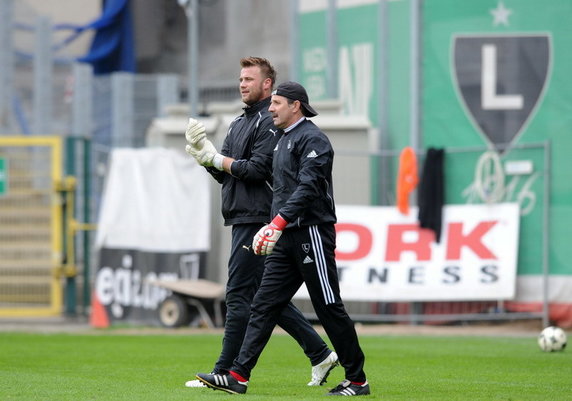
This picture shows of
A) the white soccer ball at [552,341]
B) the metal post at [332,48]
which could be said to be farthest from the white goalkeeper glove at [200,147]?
the metal post at [332,48]

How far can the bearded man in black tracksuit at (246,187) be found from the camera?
29.6ft

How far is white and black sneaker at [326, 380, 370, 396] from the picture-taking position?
27.7 feet

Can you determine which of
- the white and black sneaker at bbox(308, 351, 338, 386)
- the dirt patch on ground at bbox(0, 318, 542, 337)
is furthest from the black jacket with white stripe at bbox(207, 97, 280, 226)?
the dirt patch on ground at bbox(0, 318, 542, 337)

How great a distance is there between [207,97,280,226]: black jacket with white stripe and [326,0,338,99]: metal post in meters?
10.8

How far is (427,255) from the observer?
17438 millimetres

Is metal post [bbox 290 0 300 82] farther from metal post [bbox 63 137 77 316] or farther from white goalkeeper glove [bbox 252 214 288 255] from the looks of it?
white goalkeeper glove [bbox 252 214 288 255]

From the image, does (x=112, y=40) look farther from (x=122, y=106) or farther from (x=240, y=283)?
(x=240, y=283)

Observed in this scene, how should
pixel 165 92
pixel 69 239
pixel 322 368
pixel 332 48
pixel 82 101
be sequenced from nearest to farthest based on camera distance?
pixel 322 368
pixel 69 239
pixel 332 48
pixel 82 101
pixel 165 92

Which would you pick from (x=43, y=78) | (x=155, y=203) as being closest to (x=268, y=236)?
(x=155, y=203)

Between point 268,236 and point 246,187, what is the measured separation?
949 mm

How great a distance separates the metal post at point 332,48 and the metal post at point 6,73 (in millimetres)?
6035

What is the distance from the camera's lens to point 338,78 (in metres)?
20.1

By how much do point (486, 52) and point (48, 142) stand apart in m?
6.57

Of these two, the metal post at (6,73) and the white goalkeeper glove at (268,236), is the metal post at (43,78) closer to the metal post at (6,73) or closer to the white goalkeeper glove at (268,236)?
the metal post at (6,73)
